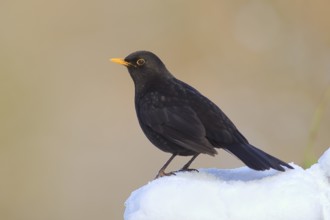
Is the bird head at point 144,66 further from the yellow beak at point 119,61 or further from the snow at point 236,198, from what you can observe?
the snow at point 236,198

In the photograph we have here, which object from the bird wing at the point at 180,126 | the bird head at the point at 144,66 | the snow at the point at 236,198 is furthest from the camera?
the bird head at the point at 144,66

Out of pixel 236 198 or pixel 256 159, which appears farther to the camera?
pixel 256 159

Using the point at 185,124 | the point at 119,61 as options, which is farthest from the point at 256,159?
the point at 119,61

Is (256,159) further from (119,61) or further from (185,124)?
(119,61)

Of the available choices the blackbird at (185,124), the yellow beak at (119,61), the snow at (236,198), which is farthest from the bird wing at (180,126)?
the snow at (236,198)

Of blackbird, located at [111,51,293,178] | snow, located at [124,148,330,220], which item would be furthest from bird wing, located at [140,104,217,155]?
snow, located at [124,148,330,220]

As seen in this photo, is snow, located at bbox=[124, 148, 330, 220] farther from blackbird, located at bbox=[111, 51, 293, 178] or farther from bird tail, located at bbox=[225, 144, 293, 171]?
blackbird, located at bbox=[111, 51, 293, 178]
